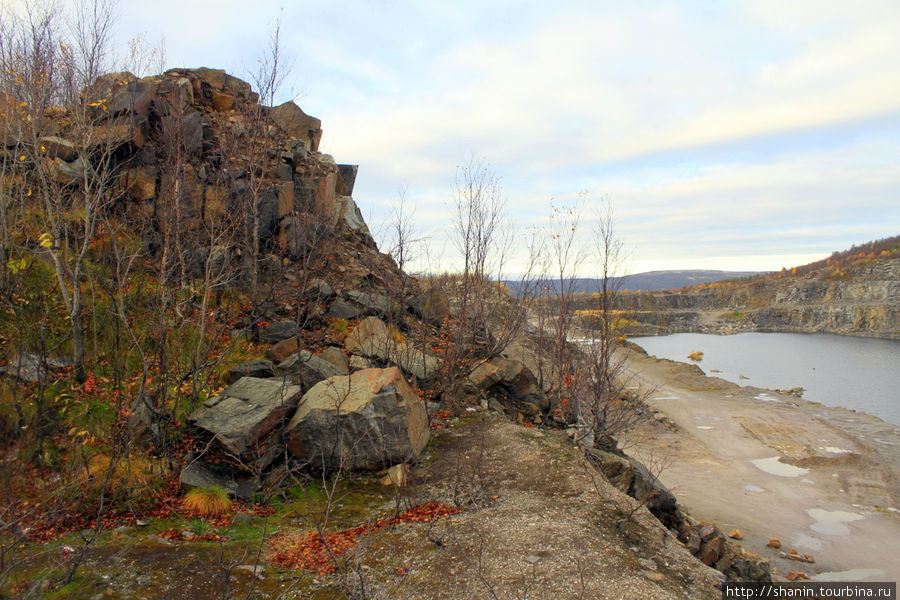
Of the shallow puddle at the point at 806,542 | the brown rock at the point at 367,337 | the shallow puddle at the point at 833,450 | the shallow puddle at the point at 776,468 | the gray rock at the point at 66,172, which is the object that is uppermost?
the gray rock at the point at 66,172

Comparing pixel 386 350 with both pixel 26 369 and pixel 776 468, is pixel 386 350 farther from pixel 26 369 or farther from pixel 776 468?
pixel 776 468

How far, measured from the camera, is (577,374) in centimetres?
1112

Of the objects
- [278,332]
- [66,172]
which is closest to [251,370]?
[278,332]

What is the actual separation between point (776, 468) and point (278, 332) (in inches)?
660

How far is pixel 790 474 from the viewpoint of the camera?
16.2 m

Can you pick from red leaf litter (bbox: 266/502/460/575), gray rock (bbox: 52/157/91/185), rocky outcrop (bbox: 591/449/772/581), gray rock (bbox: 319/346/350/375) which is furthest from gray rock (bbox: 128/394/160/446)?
rocky outcrop (bbox: 591/449/772/581)

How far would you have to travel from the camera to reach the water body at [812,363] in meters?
30.2

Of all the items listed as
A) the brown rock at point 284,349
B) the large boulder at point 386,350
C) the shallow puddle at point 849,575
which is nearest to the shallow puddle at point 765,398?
the shallow puddle at point 849,575

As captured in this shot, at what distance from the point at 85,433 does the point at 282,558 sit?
13.6 feet

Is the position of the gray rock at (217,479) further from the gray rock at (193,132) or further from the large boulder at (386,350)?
the gray rock at (193,132)

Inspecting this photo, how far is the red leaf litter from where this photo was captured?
544cm

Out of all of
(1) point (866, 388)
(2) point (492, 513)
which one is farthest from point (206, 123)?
(1) point (866, 388)

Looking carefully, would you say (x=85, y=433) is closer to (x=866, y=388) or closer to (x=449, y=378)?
(x=449, y=378)

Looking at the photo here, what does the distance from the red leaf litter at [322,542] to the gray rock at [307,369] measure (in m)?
3.25
